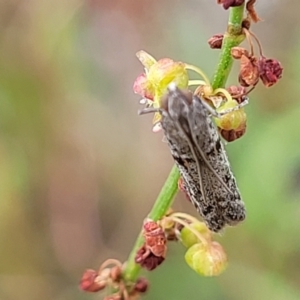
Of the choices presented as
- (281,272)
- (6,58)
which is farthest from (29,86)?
(281,272)

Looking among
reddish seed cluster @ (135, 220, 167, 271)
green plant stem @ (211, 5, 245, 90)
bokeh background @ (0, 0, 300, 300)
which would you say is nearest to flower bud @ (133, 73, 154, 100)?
green plant stem @ (211, 5, 245, 90)

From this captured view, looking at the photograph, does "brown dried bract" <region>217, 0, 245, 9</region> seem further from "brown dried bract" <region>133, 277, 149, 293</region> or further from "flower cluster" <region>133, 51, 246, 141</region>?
"brown dried bract" <region>133, 277, 149, 293</region>

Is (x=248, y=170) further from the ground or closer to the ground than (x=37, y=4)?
closer to the ground

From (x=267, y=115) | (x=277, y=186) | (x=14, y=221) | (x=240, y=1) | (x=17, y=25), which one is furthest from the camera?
(x=17, y=25)

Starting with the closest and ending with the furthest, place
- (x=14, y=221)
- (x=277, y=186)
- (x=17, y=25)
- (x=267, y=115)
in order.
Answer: (x=277, y=186), (x=267, y=115), (x=14, y=221), (x=17, y=25)

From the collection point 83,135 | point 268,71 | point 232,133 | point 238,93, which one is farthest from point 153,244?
point 83,135

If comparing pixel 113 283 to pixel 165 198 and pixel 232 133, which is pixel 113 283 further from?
pixel 232 133

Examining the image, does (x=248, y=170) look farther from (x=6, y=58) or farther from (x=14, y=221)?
(x=6, y=58)
